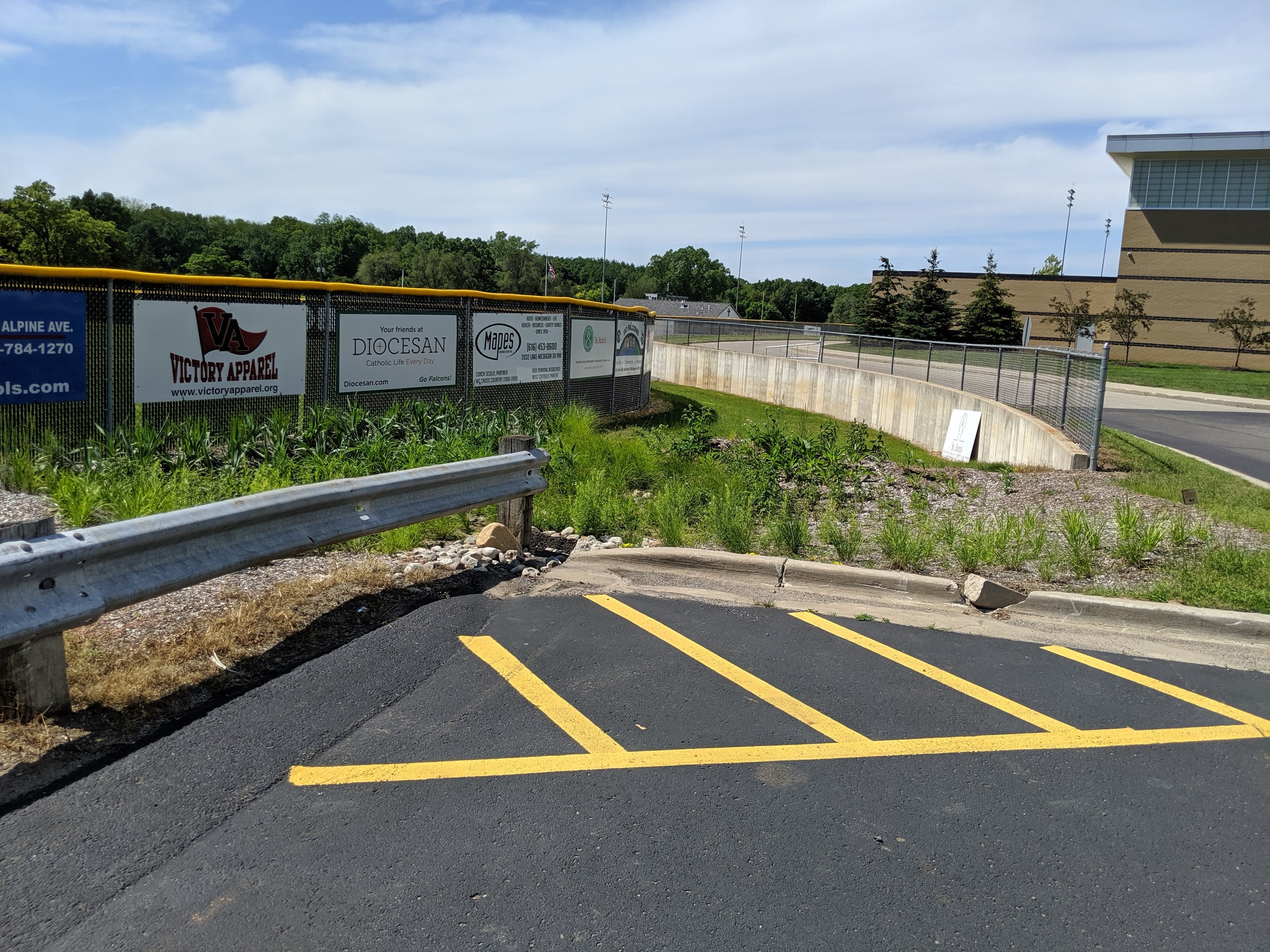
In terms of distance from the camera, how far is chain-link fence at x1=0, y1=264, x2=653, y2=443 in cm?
873

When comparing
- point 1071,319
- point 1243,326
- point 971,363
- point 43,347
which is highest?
point 1071,319

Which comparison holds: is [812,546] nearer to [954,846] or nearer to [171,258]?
[954,846]

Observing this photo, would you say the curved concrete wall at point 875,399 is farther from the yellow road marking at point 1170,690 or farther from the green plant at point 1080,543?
the yellow road marking at point 1170,690

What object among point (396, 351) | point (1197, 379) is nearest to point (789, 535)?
point (396, 351)

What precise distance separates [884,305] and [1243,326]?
19841mm

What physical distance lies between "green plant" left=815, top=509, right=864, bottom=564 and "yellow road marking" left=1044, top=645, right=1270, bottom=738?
1691 millimetres

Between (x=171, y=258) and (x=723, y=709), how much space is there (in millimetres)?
165140

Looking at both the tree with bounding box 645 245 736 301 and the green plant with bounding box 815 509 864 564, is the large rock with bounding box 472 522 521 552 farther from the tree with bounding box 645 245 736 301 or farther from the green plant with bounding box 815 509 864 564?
the tree with bounding box 645 245 736 301

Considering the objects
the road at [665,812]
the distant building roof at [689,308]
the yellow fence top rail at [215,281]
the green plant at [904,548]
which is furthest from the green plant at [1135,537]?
the distant building roof at [689,308]

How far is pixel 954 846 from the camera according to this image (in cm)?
323

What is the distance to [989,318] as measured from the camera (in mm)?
56312

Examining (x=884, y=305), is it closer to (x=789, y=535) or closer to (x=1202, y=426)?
(x=1202, y=426)

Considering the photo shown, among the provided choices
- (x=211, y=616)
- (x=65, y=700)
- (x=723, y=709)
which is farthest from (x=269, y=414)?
(x=723, y=709)

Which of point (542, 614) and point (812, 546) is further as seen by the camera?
point (812, 546)
